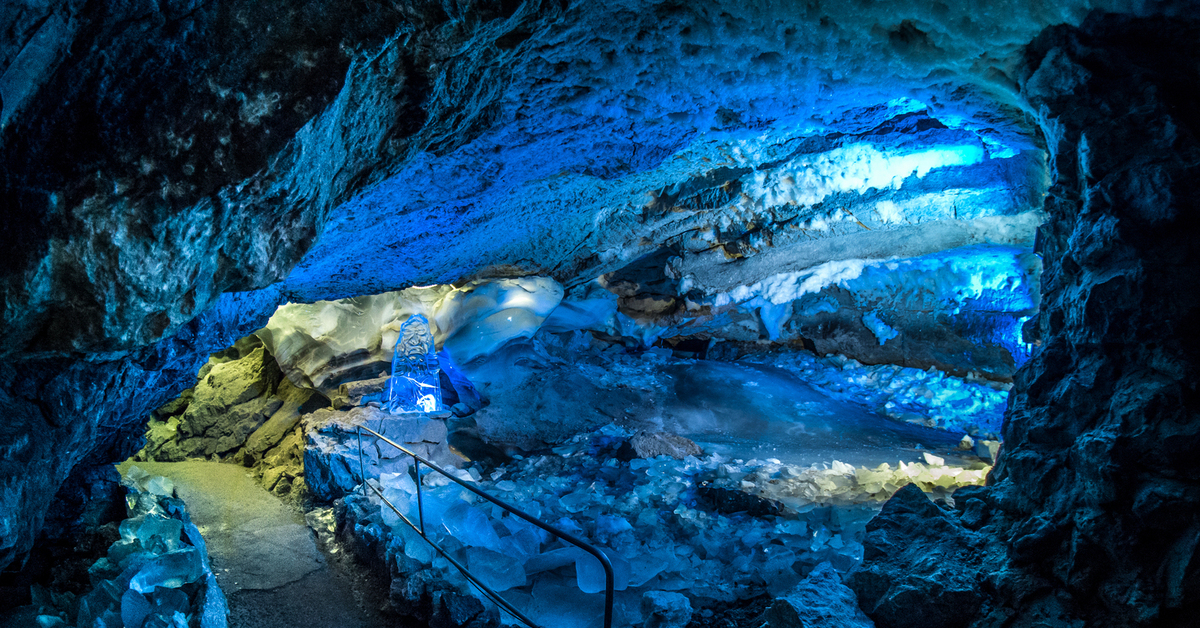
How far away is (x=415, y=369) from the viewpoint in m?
7.86

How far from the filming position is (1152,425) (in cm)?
197

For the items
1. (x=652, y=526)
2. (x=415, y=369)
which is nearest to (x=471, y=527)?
(x=652, y=526)

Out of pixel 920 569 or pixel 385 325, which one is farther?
pixel 385 325

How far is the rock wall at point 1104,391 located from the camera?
1906 millimetres

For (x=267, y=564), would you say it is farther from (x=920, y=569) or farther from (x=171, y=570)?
(x=920, y=569)

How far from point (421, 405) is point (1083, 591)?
7212mm

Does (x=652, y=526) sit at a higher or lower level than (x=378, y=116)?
lower

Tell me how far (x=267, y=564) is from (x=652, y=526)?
3.03 metres

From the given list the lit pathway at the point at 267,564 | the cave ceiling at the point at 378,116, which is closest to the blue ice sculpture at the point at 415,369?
the lit pathway at the point at 267,564

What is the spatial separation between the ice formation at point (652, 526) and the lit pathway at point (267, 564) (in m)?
0.44

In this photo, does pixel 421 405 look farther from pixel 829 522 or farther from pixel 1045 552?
pixel 1045 552

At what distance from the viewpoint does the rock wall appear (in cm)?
191

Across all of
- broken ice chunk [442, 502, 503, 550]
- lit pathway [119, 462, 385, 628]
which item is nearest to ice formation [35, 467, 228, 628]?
lit pathway [119, 462, 385, 628]

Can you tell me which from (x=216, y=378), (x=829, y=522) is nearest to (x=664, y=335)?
(x=829, y=522)
